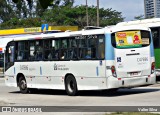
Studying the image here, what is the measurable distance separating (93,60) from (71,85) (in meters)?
1.62

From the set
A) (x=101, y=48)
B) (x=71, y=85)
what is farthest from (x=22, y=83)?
(x=101, y=48)

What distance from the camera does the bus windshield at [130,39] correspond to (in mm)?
15170

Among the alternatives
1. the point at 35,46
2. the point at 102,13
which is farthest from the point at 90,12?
the point at 35,46

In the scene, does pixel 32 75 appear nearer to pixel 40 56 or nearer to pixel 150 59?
pixel 40 56

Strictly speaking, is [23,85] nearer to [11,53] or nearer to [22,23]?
[11,53]

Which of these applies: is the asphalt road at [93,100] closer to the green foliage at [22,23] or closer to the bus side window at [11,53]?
the bus side window at [11,53]

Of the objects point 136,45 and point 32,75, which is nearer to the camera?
point 136,45

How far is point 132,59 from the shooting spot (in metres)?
15.2

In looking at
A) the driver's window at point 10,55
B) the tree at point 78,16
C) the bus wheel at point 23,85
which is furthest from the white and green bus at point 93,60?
the tree at point 78,16

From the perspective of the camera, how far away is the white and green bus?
15.0 metres

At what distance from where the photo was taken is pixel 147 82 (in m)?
15.6

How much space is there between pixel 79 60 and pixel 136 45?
219cm

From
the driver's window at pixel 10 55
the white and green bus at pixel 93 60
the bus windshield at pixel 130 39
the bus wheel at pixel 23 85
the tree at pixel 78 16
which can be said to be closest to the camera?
the white and green bus at pixel 93 60

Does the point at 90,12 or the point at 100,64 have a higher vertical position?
the point at 90,12
